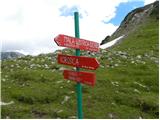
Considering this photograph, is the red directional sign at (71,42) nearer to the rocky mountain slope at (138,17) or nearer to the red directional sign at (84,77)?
the red directional sign at (84,77)

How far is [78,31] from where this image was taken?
626 inches

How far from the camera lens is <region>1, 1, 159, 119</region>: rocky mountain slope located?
21.3 meters

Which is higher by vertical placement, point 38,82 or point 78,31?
point 78,31

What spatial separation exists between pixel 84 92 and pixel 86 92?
0.11 metres

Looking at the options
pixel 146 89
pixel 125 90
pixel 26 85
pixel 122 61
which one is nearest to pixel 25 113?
pixel 26 85

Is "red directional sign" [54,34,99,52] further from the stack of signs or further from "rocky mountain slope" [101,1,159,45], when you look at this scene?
"rocky mountain slope" [101,1,159,45]

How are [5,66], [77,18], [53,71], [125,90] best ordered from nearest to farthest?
[77,18] → [125,90] → [53,71] → [5,66]

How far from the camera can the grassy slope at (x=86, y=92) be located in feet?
69.8

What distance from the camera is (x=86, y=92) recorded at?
957 inches

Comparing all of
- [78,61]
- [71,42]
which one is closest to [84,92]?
[78,61]

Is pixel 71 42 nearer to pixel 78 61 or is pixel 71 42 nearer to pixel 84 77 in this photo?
pixel 78 61

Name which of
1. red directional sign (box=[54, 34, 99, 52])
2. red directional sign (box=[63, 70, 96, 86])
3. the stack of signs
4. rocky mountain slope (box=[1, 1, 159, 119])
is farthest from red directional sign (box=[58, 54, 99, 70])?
rocky mountain slope (box=[1, 1, 159, 119])

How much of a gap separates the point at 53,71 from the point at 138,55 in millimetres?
10064

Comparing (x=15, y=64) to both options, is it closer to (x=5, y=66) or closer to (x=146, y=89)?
(x=5, y=66)
